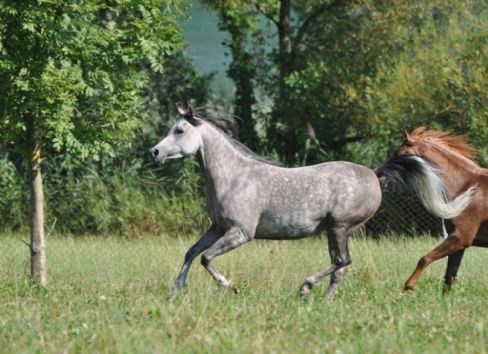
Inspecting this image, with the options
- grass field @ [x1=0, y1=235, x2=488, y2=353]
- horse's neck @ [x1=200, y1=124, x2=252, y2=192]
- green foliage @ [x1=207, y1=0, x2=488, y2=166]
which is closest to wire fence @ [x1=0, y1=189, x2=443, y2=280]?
green foliage @ [x1=207, y1=0, x2=488, y2=166]

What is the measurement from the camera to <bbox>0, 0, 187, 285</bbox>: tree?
34.5ft

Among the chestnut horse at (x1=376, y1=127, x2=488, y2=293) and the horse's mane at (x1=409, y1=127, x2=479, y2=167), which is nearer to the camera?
the chestnut horse at (x1=376, y1=127, x2=488, y2=293)

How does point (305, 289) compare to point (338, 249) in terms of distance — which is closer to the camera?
point (305, 289)

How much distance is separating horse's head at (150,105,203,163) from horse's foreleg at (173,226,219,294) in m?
0.88

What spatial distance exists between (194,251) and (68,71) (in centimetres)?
227

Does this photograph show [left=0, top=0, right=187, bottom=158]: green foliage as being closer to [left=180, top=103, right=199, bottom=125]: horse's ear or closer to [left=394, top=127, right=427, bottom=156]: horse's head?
[left=180, top=103, right=199, bottom=125]: horse's ear

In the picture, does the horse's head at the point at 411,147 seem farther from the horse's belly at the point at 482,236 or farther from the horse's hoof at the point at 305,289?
the horse's hoof at the point at 305,289

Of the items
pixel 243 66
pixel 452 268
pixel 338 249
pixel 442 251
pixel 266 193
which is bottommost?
pixel 452 268

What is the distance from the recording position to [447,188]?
36.2ft

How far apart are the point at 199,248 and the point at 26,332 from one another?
348 centimetres

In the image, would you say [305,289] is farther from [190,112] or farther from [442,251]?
[190,112]

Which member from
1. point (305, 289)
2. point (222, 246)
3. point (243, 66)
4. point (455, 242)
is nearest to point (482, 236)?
point (455, 242)

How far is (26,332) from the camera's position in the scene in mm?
7355

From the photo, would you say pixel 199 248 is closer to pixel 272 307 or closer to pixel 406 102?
pixel 272 307
